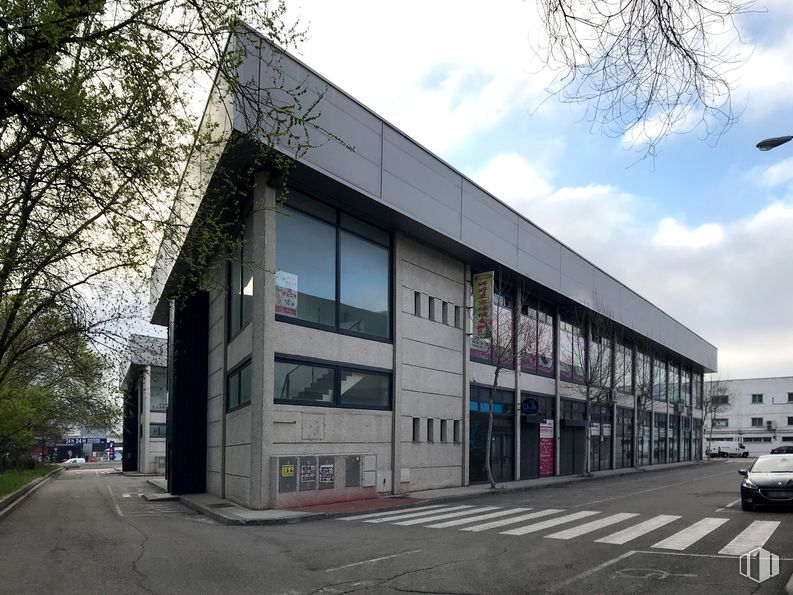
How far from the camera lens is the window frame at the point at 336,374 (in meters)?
20.8

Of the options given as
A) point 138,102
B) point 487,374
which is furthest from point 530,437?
point 138,102

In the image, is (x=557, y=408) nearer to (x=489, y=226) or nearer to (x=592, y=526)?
(x=489, y=226)

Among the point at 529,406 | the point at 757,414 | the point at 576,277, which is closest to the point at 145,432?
the point at 529,406

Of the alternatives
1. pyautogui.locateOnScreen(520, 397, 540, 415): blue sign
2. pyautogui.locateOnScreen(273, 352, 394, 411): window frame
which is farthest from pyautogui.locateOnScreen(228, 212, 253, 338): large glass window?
pyautogui.locateOnScreen(520, 397, 540, 415): blue sign

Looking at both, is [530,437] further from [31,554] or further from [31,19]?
[31,19]

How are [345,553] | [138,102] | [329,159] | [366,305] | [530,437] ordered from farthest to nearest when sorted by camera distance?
[530,437] < [366,305] < [329,159] < [345,553] < [138,102]

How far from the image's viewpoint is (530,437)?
34.3 meters

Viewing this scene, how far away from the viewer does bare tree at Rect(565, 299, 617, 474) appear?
3884 centimetres

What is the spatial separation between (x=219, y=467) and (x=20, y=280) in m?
12.3

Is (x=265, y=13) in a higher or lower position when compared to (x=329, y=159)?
lower

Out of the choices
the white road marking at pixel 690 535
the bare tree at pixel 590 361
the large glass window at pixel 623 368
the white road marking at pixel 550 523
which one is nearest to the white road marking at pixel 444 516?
the white road marking at pixel 550 523

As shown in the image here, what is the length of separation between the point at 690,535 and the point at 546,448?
908 inches

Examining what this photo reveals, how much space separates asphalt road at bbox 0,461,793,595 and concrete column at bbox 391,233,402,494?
4482 mm

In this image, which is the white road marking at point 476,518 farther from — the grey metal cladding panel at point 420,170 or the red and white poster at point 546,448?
the red and white poster at point 546,448
